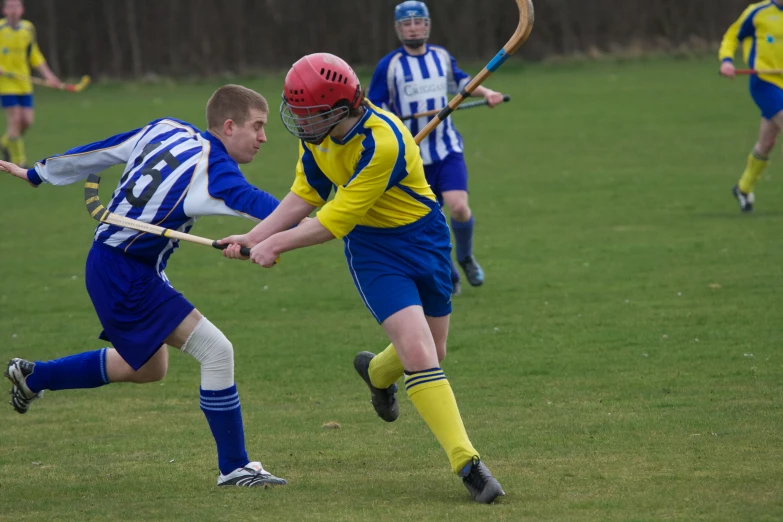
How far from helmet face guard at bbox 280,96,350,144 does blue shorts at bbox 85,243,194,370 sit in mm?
977

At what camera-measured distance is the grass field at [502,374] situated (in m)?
4.63

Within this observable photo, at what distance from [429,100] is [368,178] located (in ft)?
16.3

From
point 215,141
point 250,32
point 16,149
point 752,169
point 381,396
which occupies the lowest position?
point 250,32

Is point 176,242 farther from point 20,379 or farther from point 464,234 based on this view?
point 464,234

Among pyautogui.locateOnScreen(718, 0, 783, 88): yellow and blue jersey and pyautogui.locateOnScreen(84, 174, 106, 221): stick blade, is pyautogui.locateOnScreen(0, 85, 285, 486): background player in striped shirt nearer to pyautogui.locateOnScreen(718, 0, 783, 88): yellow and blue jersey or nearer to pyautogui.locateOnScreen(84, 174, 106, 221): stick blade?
pyautogui.locateOnScreen(84, 174, 106, 221): stick blade

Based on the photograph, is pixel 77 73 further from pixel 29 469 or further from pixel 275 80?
pixel 29 469

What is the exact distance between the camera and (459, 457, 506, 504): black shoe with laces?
4.41 m

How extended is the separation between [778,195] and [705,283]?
466 centimetres

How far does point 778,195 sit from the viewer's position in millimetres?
13203

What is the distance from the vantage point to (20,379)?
18.1 feet

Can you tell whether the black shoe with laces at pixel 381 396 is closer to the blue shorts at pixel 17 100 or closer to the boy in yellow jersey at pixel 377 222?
the boy in yellow jersey at pixel 377 222

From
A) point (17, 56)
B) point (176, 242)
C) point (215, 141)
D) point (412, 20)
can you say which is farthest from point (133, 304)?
point (17, 56)

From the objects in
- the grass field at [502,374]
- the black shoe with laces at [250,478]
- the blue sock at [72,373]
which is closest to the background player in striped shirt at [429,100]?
the grass field at [502,374]

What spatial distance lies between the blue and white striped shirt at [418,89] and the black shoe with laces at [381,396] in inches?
151
